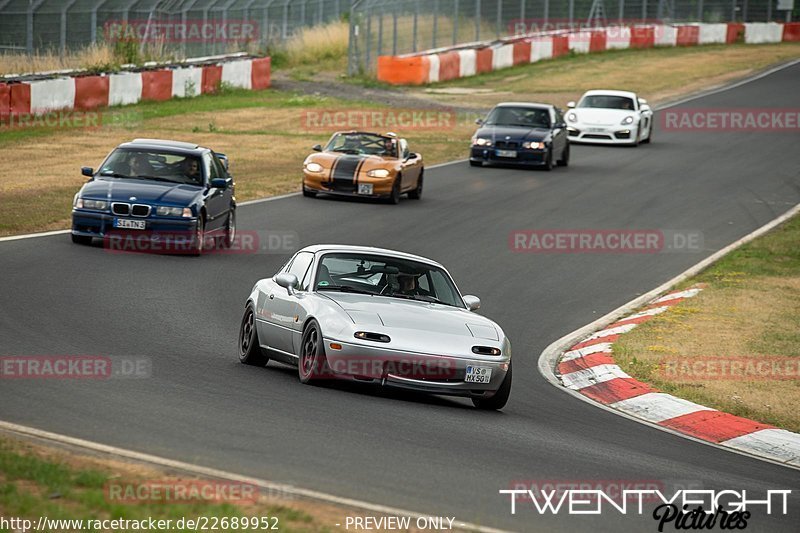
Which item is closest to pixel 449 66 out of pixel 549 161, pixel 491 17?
pixel 491 17

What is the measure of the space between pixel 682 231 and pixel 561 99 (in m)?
24.7

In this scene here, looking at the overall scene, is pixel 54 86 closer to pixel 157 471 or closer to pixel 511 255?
pixel 511 255

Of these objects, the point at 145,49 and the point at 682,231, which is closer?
the point at 682,231

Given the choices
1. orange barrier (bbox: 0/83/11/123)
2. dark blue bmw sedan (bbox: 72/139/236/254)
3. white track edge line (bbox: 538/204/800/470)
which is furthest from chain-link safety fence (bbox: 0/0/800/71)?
white track edge line (bbox: 538/204/800/470)

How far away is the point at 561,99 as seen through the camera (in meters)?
48.1

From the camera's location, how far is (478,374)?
10.8m

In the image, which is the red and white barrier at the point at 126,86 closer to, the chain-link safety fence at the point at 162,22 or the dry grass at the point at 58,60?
the dry grass at the point at 58,60

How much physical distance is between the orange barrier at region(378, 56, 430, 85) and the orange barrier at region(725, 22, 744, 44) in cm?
2100

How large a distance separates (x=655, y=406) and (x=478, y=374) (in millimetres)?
2222

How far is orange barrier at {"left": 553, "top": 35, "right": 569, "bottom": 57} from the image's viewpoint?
200ft

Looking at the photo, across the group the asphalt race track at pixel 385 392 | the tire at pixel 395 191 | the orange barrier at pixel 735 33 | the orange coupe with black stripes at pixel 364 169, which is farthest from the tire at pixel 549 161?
the orange barrier at pixel 735 33

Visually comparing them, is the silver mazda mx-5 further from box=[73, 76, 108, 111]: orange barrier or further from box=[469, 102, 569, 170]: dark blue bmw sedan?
box=[73, 76, 108, 111]: orange barrier

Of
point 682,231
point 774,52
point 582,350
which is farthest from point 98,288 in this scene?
point 774,52

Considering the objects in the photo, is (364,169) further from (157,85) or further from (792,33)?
(792,33)
